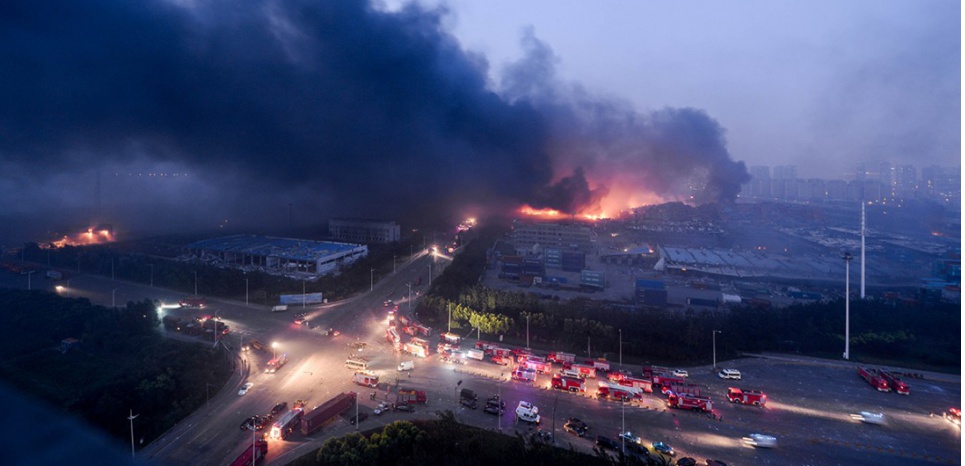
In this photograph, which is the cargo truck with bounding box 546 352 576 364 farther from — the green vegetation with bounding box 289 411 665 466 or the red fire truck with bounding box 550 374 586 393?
the green vegetation with bounding box 289 411 665 466

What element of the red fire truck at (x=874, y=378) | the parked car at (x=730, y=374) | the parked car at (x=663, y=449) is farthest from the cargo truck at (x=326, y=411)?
the red fire truck at (x=874, y=378)

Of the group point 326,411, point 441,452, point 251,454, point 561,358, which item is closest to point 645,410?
point 561,358

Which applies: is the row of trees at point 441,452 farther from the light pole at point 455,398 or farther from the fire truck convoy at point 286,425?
the light pole at point 455,398

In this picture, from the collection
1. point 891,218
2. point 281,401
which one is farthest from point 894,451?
point 891,218

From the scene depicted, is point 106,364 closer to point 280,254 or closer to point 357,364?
point 357,364

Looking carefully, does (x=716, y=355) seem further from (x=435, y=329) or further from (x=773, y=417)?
(x=435, y=329)

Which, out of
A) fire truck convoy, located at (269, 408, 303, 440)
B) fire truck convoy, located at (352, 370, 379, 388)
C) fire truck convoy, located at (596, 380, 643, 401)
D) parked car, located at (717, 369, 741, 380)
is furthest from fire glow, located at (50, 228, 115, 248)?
parked car, located at (717, 369, 741, 380)
